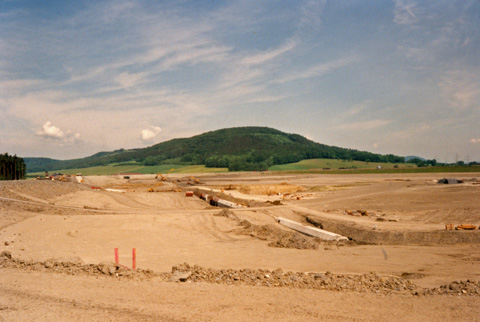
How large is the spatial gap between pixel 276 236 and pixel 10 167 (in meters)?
60.7

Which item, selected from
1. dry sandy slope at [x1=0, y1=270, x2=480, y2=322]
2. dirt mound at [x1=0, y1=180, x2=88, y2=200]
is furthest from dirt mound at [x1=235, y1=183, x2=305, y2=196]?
dry sandy slope at [x1=0, y1=270, x2=480, y2=322]

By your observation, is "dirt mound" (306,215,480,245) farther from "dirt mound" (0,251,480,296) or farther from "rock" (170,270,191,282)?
"rock" (170,270,191,282)

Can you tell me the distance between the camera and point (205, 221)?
24.4 meters

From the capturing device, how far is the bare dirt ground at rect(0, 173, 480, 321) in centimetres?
806

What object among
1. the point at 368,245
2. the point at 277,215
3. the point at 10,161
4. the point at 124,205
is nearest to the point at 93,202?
the point at 124,205

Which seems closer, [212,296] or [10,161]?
[212,296]

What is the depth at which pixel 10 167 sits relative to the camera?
203 ft

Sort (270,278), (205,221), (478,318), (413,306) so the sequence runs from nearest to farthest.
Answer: (478,318) < (413,306) < (270,278) < (205,221)

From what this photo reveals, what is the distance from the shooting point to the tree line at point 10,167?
195 ft

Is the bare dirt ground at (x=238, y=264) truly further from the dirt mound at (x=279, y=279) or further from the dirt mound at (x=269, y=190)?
the dirt mound at (x=269, y=190)

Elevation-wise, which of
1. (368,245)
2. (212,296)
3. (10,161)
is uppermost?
(10,161)

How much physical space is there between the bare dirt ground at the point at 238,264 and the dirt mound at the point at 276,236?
0.08 meters

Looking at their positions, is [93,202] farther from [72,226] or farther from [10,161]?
[10,161]

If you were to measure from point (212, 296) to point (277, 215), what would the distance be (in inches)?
767
